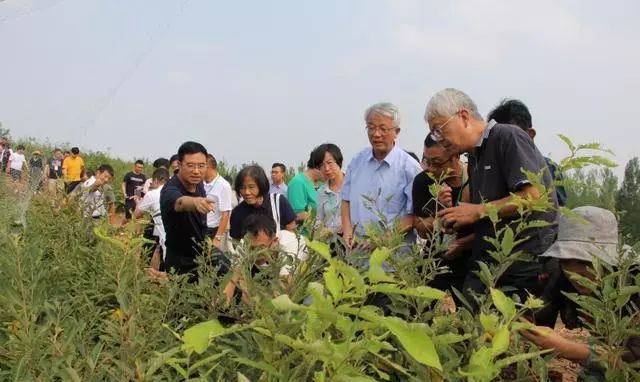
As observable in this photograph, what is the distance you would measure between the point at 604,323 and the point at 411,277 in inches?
20.2

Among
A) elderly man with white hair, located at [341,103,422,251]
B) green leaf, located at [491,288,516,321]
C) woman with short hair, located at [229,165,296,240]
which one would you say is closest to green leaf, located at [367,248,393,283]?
green leaf, located at [491,288,516,321]

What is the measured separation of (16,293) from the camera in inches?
84.6

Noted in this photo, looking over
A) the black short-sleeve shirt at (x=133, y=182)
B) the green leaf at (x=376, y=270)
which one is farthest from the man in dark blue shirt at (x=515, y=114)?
the black short-sleeve shirt at (x=133, y=182)

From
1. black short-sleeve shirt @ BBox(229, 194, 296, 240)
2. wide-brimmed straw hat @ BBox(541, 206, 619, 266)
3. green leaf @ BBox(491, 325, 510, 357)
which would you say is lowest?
black short-sleeve shirt @ BBox(229, 194, 296, 240)

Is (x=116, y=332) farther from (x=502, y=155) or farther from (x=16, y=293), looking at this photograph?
(x=502, y=155)

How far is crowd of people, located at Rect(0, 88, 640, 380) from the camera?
2.44 meters

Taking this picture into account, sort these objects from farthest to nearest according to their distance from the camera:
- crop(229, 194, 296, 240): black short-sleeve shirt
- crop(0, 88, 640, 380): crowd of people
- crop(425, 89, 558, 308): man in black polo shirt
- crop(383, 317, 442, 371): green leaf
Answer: crop(229, 194, 296, 240): black short-sleeve shirt, crop(425, 89, 558, 308): man in black polo shirt, crop(0, 88, 640, 380): crowd of people, crop(383, 317, 442, 371): green leaf

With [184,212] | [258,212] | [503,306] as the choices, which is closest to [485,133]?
[503,306]

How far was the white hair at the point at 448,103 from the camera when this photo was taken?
3.30 meters

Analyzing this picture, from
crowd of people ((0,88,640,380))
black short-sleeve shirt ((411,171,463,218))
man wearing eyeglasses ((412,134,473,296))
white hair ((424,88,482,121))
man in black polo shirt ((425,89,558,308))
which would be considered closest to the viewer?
crowd of people ((0,88,640,380))

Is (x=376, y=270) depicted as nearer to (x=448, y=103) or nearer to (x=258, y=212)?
(x=448, y=103)

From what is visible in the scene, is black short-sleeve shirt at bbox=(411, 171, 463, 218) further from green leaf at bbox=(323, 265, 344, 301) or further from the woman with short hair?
green leaf at bbox=(323, 265, 344, 301)

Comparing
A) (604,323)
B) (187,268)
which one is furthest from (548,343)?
(187,268)

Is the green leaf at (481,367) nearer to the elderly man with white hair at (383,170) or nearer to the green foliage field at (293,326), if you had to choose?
the green foliage field at (293,326)
